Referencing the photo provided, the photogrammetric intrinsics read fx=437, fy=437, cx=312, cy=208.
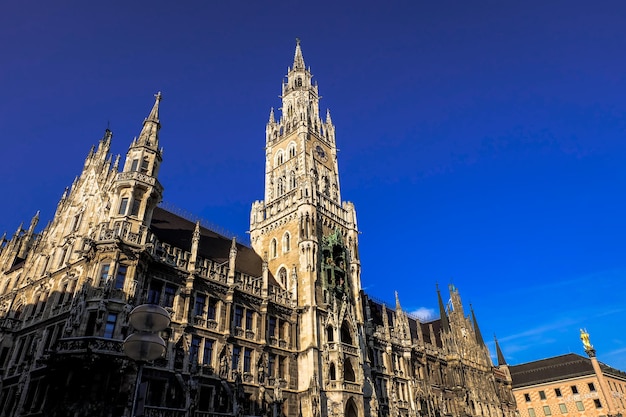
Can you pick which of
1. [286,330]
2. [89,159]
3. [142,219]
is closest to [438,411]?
[286,330]

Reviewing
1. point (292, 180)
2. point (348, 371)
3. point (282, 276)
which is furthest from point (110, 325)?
point (292, 180)

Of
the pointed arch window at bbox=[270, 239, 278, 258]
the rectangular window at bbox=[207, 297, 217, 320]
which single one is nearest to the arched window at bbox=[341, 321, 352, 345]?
the pointed arch window at bbox=[270, 239, 278, 258]

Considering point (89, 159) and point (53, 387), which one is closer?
point (53, 387)

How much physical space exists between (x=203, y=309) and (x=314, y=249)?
13.1 meters

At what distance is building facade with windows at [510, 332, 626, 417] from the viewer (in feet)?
217

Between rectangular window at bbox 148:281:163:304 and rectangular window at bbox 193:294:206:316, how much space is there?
2877mm

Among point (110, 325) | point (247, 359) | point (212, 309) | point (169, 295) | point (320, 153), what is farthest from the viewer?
point (320, 153)

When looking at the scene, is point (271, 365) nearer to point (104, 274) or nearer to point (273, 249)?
point (273, 249)

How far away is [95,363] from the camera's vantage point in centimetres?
2375

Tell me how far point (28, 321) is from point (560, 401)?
249ft

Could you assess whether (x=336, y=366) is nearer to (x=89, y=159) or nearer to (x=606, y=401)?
A: (x=89, y=159)

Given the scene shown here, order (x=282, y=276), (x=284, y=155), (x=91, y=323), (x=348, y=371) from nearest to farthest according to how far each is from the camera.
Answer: (x=91, y=323)
(x=348, y=371)
(x=282, y=276)
(x=284, y=155)

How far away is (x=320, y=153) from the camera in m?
54.9

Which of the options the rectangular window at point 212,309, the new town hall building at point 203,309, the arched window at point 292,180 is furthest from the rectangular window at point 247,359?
the arched window at point 292,180
